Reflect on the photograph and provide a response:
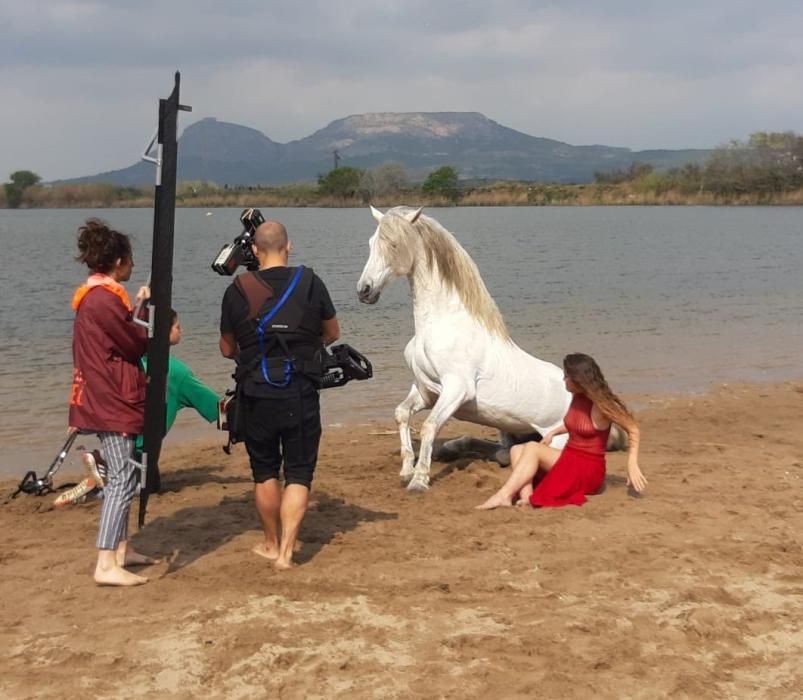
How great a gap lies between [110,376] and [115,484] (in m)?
0.57

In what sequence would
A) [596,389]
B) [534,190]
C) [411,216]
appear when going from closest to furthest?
[596,389], [411,216], [534,190]

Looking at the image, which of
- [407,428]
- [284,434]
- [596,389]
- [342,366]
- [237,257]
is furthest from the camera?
[407,428]

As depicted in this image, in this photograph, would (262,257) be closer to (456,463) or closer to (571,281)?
(456,463)

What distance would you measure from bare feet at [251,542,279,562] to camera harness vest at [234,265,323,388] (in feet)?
3.59

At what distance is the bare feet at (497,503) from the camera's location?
21.4 feet

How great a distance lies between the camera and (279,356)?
5012 mm

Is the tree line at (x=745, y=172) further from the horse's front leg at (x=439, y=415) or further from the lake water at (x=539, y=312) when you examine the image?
the horse's front leg at (x=439, y=415)

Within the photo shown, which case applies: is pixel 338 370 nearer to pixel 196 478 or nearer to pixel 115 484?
pixel 115 484

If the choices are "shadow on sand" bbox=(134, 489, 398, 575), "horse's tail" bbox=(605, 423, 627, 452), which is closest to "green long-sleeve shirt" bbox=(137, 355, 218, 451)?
"shadow on sand" bbox=(134, 489, 398, 575)

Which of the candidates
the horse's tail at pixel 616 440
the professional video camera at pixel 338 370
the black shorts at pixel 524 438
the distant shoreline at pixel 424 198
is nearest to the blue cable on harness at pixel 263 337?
the professional video camera at pixel 338 370

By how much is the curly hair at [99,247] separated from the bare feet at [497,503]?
2.96 meters

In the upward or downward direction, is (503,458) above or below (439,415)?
below

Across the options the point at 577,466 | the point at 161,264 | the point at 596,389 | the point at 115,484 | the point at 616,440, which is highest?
the point at 161,264

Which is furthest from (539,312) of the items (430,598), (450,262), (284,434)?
(430,598)
